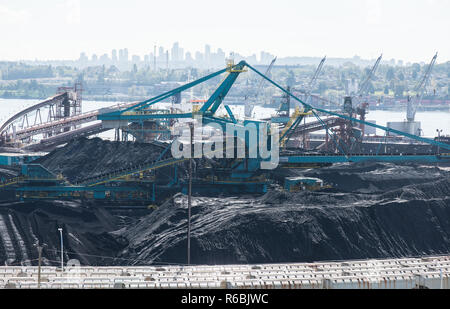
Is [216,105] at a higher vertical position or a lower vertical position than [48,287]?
higher

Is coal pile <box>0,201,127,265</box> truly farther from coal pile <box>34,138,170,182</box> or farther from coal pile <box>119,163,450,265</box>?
coal pile <box>34,138,170,182</box>

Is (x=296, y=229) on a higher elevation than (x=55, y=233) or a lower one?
higher

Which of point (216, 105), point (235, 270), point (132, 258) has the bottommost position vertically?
point (132, 258)

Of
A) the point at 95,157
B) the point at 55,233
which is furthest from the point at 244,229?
the point at 95,157

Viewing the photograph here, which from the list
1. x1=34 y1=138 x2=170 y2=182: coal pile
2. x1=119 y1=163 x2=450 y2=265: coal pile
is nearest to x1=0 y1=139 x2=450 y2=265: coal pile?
x1=119 y1=163 x2=450 y2=265: coal pile

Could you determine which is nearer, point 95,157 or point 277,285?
point 277,285

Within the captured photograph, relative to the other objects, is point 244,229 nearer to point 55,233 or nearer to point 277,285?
point 55,233

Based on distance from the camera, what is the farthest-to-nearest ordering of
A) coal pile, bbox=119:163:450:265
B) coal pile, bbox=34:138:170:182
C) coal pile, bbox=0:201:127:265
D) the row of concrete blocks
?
coal pile, bbox=34:138:170:182, coal pile, bbox=119:163:450:265, coal pile, bbox=0:201:127:265, the row of concrete blocks
